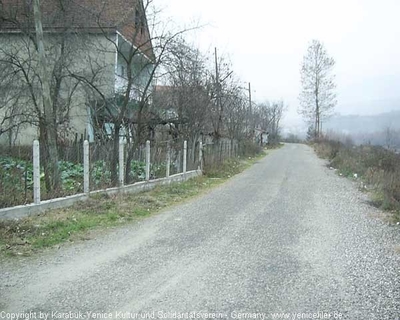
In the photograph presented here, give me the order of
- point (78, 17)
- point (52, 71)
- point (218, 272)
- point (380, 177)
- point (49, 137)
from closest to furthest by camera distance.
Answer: point (218, 272) < point (49, 137) < point (380, 177) < point (52, 71) < point (78, 17)

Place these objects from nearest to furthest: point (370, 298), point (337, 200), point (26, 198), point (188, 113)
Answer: point (370, 298) → point (26, 198) → point (337, 200) → point (188, 113)

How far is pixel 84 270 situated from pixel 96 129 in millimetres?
10078

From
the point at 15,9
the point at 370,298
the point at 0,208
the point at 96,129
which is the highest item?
the point at 15,9

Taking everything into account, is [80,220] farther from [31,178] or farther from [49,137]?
[49,137]

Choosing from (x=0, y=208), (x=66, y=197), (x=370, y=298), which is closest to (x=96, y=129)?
(x=66, y=197)

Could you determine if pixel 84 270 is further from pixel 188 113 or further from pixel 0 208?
pixel 188 113

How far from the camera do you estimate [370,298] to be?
14.7ft

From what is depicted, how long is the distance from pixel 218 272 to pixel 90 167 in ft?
19.3

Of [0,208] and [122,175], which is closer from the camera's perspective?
[0,208]

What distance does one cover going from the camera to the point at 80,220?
8016 millimetres

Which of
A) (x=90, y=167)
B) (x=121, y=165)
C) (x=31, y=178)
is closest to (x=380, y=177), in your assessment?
(x=121, y=165)

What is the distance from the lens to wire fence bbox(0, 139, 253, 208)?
8219mm

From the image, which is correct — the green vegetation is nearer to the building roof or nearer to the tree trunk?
the tree trunk

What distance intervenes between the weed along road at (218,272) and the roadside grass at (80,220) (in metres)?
0.39
